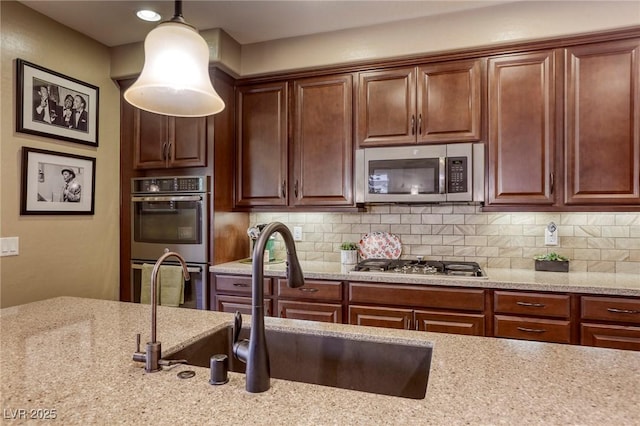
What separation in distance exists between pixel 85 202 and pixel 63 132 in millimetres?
517

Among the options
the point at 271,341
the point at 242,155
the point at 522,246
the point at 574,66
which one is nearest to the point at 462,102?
the point at 574,66

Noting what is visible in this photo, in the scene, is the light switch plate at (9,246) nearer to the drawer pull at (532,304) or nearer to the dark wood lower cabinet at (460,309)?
the dark wood lower cabinet at (460,309)

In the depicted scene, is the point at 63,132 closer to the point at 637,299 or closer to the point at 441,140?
the point at 441,140

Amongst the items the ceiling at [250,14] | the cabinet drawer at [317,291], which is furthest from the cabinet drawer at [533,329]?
the ceiling at [250,14]

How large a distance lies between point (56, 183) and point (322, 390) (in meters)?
2.58

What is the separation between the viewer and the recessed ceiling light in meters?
2.54

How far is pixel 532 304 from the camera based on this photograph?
2.18 m

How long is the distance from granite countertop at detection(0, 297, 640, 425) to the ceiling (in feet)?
7.05

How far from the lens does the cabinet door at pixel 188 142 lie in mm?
2904

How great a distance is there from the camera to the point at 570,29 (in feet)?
7.79

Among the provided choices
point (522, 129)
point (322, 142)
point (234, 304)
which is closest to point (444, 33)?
point (522, 129)

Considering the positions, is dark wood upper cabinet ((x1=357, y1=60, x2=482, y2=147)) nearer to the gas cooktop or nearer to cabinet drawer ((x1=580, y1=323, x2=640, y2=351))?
the gas cooktop

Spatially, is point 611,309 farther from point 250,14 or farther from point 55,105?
point 55,105

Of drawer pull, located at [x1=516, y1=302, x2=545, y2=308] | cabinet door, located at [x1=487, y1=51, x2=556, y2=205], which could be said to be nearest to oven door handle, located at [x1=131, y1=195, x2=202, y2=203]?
cabinet door, located at [x1=487, y1=51, x2=556, y2=205]
